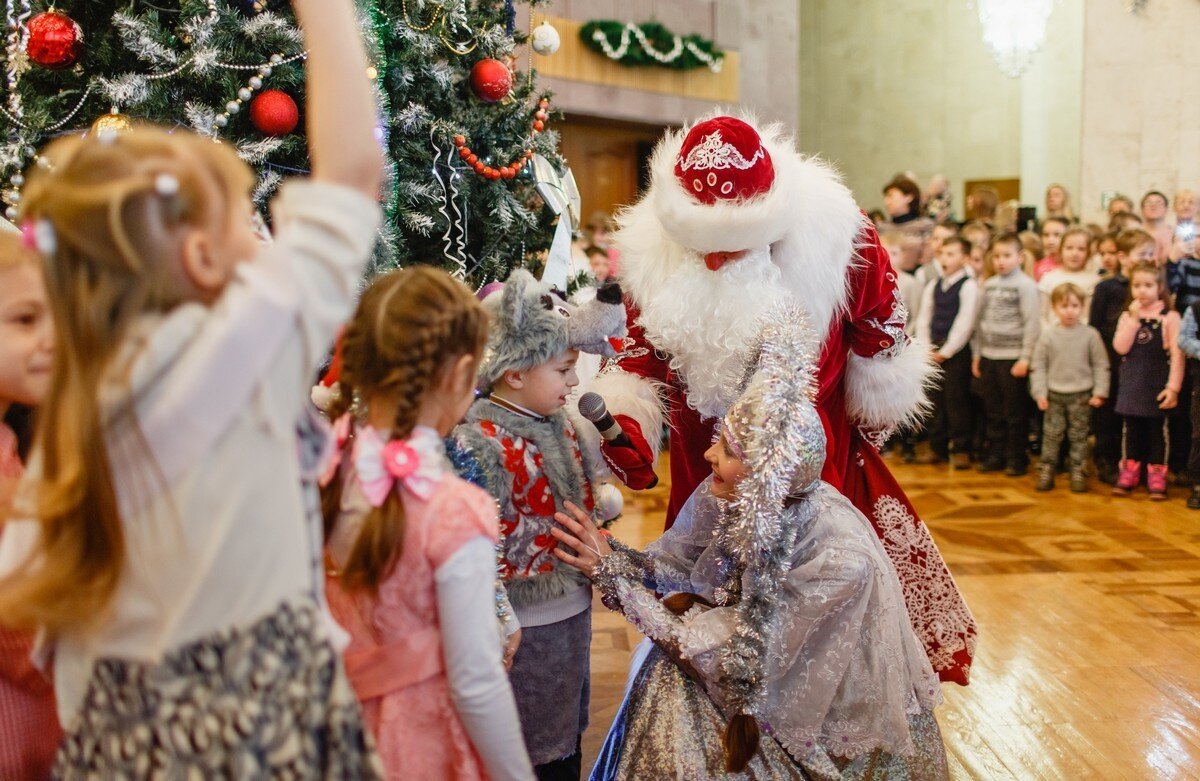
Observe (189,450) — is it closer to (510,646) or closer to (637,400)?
(510,646)

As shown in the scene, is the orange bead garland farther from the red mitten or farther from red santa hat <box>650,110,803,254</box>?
the red mitten

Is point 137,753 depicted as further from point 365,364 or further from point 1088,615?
point 1088,615

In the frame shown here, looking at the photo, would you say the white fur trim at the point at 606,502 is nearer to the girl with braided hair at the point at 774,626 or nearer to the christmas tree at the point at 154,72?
the girl with braided hair at the point at 774,626

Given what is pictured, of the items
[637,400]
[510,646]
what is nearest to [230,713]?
[510,646]

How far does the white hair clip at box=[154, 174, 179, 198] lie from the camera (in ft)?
3.06

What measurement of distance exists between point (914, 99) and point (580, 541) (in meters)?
11.1

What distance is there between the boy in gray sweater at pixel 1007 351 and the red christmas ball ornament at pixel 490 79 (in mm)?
3654

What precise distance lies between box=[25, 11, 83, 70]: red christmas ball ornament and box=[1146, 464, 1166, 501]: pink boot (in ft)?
17.3

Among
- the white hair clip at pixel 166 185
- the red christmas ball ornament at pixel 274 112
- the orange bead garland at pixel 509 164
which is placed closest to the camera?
the white hair clip at pixel 166 185

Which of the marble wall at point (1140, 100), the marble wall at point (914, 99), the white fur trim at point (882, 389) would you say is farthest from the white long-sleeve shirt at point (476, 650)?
the marble wall at point (914, 99)

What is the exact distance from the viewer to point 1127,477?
548 cm

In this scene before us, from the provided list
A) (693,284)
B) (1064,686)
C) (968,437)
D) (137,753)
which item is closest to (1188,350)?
(968,437)

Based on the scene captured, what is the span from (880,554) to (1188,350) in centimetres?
392

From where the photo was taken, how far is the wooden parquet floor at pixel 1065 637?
8.55ft
